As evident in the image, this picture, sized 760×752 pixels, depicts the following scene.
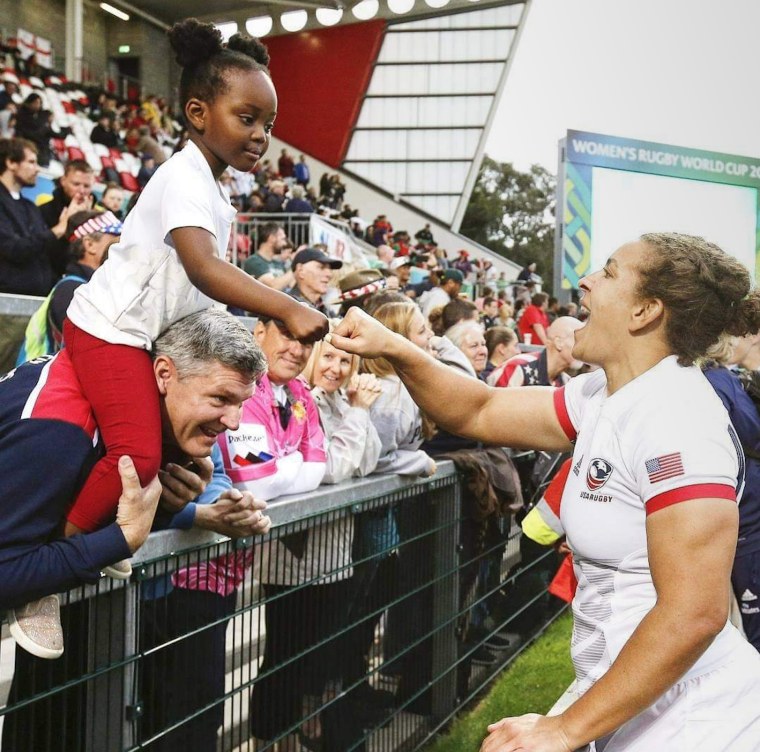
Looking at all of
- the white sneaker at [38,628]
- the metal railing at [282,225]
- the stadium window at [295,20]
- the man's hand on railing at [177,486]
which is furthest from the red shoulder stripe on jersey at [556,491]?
the stadium window at [295,20]

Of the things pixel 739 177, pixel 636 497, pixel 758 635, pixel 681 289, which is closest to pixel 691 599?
pixel 636 497

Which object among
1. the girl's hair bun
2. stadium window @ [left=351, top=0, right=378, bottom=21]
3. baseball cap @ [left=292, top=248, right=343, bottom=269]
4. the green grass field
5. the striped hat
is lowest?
the green grass field

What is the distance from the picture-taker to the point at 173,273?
2.15 m

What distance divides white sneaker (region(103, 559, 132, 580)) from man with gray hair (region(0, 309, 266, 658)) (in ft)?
0.26

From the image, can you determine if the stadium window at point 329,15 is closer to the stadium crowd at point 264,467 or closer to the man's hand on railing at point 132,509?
the stadium crowd at point 264,467

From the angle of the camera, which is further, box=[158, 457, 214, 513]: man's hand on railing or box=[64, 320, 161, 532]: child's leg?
box=[158, 457, 214, 513]: man's hand on railing

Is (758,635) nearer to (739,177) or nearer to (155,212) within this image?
(155,212)

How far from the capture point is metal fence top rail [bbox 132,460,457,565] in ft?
7.04

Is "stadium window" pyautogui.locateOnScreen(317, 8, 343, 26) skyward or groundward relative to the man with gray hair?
skyward

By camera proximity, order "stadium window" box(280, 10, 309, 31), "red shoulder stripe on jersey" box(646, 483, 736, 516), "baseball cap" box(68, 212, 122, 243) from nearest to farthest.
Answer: "red shoulder stripe on jersey" box(646, 483, 736, 516), "baseball cap" box(68, 212, 122, 243), "stadium window" box(280, 10, 309, 31)

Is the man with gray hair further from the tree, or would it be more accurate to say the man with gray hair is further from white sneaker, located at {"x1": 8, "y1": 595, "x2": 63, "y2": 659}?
the tree

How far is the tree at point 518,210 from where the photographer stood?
206 ft

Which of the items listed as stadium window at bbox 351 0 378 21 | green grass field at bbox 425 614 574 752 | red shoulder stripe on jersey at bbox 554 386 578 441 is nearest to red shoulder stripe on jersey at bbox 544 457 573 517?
green grass field at bbox 425 614 574 752

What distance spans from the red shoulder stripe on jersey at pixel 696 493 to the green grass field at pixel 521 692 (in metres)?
2.45
